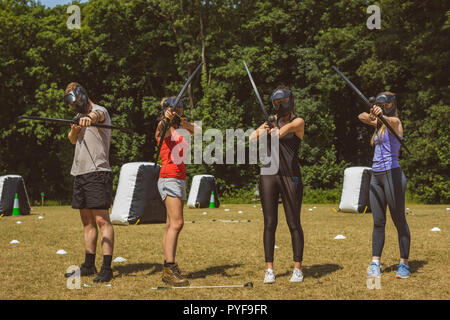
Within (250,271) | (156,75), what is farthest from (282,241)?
(156,75)

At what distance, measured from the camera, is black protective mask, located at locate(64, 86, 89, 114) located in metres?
6.55

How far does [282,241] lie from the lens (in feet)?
33.6

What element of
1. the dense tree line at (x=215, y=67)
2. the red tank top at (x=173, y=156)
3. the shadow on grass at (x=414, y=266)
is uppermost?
the dense tree line at (x=215, y=67)

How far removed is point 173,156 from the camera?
250 inches

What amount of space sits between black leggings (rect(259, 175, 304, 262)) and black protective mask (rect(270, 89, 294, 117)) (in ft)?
2.68

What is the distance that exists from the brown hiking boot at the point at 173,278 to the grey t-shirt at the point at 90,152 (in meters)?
1.50

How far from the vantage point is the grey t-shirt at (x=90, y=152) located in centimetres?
648

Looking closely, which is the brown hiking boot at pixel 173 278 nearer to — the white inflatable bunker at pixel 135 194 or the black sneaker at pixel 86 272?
the black sneaker at pixel 86 272

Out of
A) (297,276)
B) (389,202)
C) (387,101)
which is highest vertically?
(387,101)

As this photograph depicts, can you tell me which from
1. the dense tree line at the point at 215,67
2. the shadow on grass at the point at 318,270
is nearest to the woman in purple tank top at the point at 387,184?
the shadow on grass at the point at 318,270

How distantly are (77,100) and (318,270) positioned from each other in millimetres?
3923

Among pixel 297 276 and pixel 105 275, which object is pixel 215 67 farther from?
pixel 297 276

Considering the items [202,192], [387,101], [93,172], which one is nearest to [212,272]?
[93,172]

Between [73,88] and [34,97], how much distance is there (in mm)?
30912
